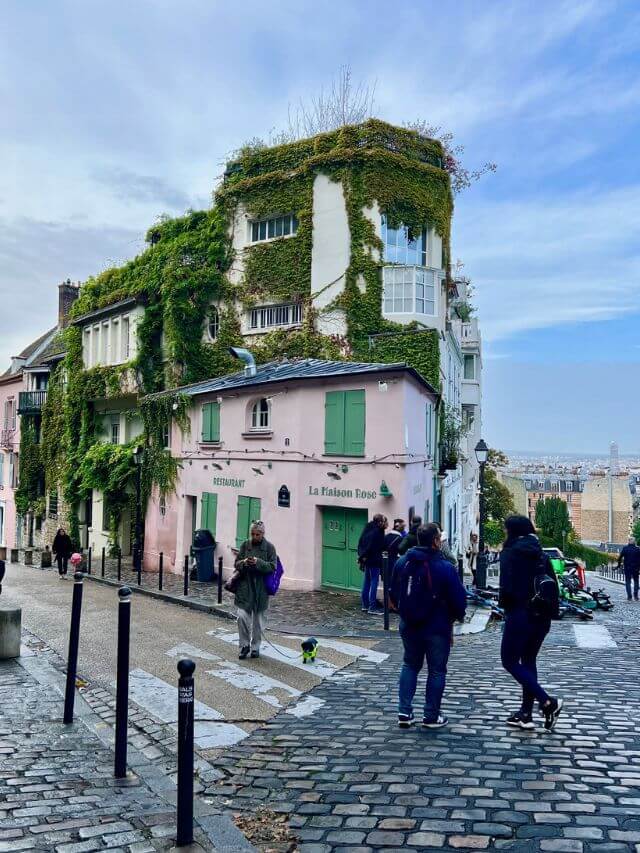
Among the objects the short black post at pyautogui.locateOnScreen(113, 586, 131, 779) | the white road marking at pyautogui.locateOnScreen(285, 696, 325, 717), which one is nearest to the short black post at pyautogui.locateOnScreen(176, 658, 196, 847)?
the short black post at pyautogui.locateOnScreen(113, 586, 131, 779)

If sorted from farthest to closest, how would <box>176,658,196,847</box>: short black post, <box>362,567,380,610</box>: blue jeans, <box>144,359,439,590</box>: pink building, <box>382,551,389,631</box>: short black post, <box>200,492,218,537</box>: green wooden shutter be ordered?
1. <box>200,492,218,537</box>: green wooden shutter
2. <box>144,359,439,590</box>: pink building
3. <box>362,567,380,610</box>: blue jeans
4. <box>382,551,389,631</box>: short black post
5. <box>176,658,196,847</box>: short black post

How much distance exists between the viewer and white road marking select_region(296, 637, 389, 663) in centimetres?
991

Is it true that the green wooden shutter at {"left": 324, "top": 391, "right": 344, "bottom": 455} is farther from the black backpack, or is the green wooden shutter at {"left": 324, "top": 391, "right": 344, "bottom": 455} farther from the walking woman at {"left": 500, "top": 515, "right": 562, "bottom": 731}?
the black backpack

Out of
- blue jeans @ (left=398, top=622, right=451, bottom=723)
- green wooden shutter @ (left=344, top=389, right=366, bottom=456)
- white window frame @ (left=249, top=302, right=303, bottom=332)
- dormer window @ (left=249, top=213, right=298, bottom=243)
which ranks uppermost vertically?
dormer window @ (left=249, top=213, right=298, bottom=243)

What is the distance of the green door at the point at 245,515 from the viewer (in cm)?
1888

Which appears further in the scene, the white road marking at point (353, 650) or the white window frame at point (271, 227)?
the white window frame at point (271, 227)

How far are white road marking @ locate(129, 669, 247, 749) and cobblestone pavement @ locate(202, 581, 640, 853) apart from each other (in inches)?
11.2

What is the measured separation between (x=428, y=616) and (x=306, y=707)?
188 centimetres

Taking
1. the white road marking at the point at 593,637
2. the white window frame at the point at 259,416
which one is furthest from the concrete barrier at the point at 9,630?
the white window frame at the point at 259,416

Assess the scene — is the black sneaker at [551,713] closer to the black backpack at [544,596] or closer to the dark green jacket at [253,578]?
the black backpack at [544,596]

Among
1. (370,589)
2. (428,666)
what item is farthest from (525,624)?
(370,589)

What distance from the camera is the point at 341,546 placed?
17.2 meters

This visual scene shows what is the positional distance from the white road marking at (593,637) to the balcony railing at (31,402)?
104 feet

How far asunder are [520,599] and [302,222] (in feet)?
71.7
